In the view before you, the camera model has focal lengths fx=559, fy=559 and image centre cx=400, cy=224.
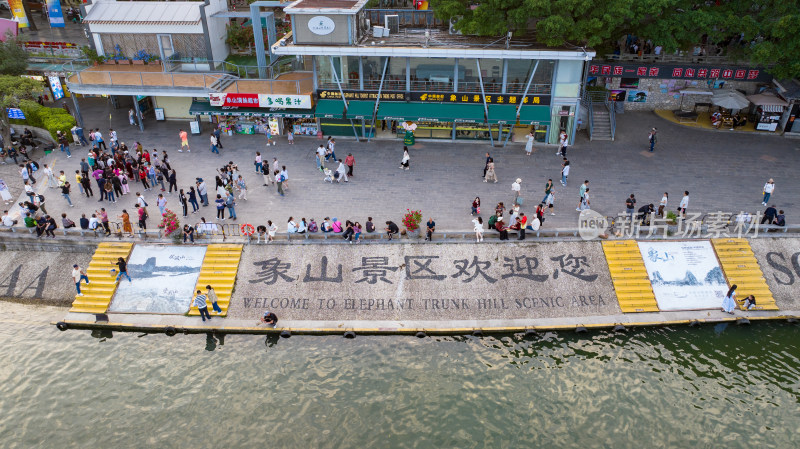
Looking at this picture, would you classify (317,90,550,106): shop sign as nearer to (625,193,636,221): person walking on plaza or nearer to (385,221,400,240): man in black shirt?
(625,193,636,221): person walking on plaza

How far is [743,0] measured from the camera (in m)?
34.5

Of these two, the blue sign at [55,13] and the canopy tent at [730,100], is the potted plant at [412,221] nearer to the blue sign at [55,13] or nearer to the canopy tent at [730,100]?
the canopy tent at [730,100]

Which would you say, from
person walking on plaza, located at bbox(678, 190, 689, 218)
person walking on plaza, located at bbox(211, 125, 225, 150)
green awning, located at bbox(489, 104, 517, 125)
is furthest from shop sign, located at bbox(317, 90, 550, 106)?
person walking on plaza, located at bbox(678, 190, 689, 218)

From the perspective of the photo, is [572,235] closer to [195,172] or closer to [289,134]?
[289,134]

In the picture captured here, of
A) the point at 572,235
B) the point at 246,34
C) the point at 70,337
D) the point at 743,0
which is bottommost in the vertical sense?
the point at 70,337

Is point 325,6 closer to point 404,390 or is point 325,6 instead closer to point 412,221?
point 412,221

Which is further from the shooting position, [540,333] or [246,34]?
[246,34]

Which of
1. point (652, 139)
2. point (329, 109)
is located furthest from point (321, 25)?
point (652, 139)

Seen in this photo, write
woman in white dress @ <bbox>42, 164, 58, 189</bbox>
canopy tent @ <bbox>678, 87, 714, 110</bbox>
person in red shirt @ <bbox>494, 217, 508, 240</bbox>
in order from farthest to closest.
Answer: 1. canopy tent @ <bbox>678, 87, 714, 110</bbox>
2. woman in white dress @ <bbox>42, 164, 58, 189</bbox>
3. person in red shirt @ <bbox>494, 217, 508, 240</bbox>

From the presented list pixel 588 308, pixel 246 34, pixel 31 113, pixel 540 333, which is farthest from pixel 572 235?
pixel 31 113

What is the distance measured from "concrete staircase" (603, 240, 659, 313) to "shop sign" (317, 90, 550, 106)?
40.1ft

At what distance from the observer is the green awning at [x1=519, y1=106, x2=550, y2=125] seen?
35031mm

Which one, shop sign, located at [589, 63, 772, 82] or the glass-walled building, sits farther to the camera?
shop sign, located at [589, 63, 772, 82]

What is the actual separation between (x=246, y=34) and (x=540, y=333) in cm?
3117
